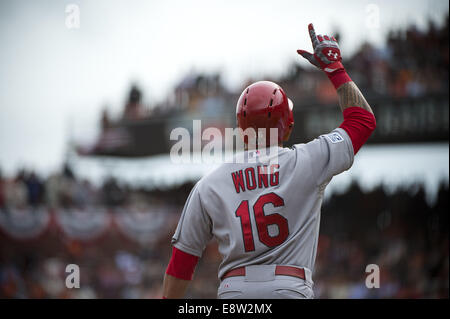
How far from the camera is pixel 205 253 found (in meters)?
12.6

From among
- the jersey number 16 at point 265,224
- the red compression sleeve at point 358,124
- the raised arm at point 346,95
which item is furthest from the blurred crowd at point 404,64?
the jersey number 16 at point 265,224

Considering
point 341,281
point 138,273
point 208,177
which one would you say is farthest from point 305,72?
point 208,177

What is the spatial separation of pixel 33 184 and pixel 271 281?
12.5 m

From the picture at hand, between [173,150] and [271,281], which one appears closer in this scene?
[271,281]

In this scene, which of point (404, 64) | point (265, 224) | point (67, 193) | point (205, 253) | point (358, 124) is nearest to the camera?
point (265, 224)

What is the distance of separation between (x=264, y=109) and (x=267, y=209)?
456 millimetres

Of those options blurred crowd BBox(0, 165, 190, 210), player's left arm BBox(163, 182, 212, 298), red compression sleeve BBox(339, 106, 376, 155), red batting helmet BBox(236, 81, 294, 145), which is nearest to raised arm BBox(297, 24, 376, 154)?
red compression sleeve BBox(339, 106, 376, 155)

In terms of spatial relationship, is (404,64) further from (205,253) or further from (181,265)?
(181,265)

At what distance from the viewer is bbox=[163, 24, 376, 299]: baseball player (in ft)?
6.92

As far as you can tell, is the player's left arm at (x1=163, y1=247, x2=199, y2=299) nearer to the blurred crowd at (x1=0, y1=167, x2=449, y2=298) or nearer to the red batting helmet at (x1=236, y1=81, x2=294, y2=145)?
the red batting helmet at (x1=236, y1=81, x2=294, y2=145)

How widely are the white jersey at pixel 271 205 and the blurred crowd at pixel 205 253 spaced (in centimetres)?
828

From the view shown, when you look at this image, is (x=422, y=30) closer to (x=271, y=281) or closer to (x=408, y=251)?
(x=408, y=251)

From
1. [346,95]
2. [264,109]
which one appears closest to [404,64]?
[346,95]

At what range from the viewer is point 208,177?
7.41ft
